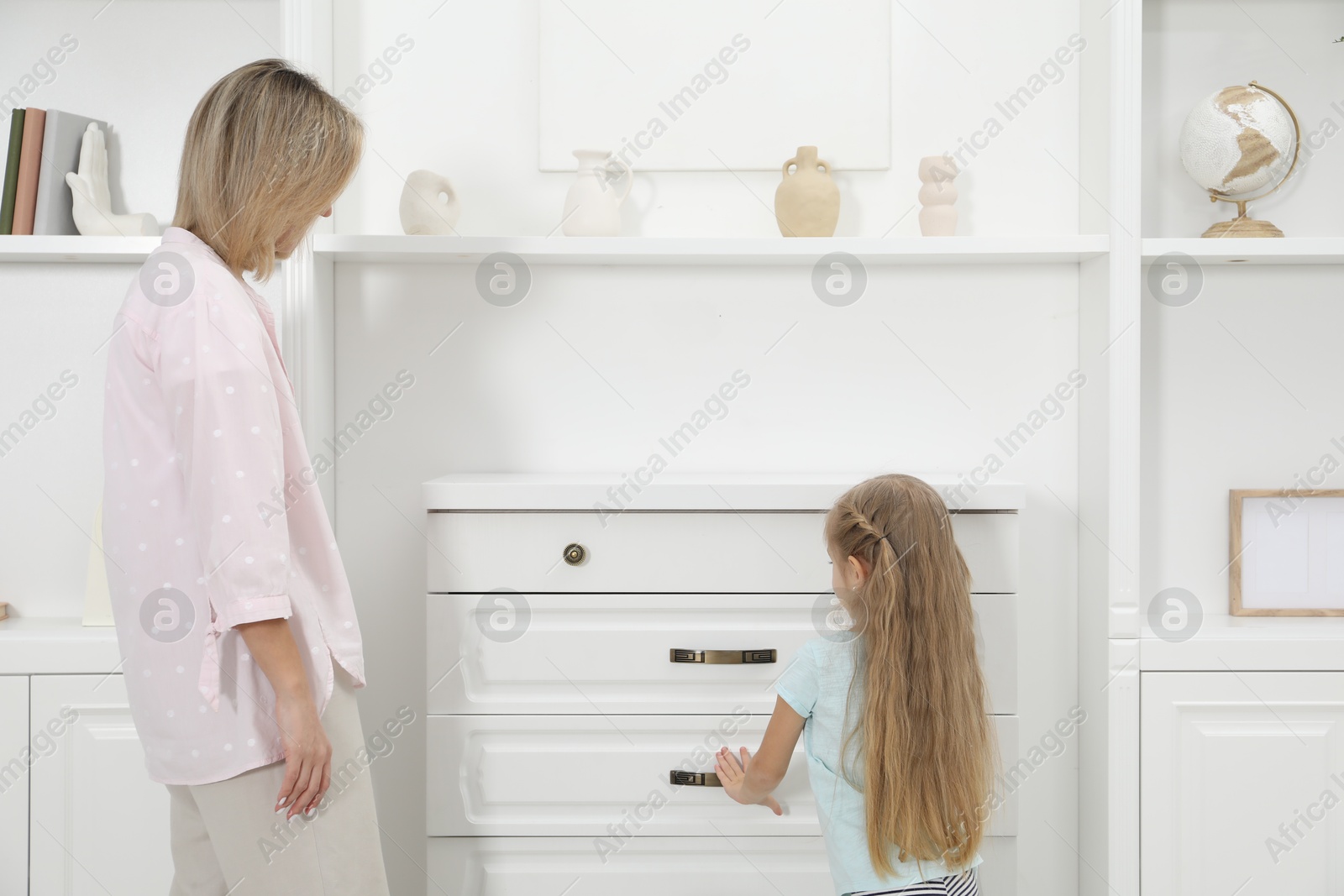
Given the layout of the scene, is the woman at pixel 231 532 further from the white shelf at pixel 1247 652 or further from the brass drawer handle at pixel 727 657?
the white shelf at pixel 1247 652

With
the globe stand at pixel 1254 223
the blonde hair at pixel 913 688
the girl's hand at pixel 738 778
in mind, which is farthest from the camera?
the globe stand at pixel 1254 223

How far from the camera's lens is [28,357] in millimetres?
1720

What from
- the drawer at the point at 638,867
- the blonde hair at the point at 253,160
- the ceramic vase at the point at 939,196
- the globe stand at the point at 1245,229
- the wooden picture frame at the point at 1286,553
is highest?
the ceramic vase at the point at 939,196

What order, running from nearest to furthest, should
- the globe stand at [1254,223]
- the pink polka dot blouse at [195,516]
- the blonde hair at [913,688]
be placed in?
the pink polka dot blouse at [195,516]
the blonde hair at [913,688]
the globe stand at [1254,223]

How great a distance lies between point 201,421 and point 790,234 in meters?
1.06

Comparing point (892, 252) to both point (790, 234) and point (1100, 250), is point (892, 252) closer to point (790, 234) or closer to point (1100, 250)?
point (790, 234)

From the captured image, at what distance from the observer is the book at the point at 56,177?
5.17 feet

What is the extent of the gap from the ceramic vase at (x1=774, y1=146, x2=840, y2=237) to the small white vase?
0.30 m

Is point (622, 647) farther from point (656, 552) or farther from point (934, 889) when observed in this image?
point (934, 889)

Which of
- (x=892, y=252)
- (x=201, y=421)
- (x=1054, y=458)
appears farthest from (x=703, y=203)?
(x=201, y=421)

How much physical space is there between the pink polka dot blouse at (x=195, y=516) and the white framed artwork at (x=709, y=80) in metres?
0.92

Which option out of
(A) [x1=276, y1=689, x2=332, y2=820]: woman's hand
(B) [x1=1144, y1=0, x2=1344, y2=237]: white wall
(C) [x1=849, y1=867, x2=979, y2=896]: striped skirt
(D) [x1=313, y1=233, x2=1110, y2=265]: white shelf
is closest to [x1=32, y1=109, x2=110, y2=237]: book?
(D) [x1=313, y1=233, x2=1110, y2=265]: white shelf

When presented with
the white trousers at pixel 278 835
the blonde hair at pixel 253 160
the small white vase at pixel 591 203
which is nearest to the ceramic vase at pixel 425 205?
the small white vase at pixel 591 203

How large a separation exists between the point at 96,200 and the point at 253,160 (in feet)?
2.63
